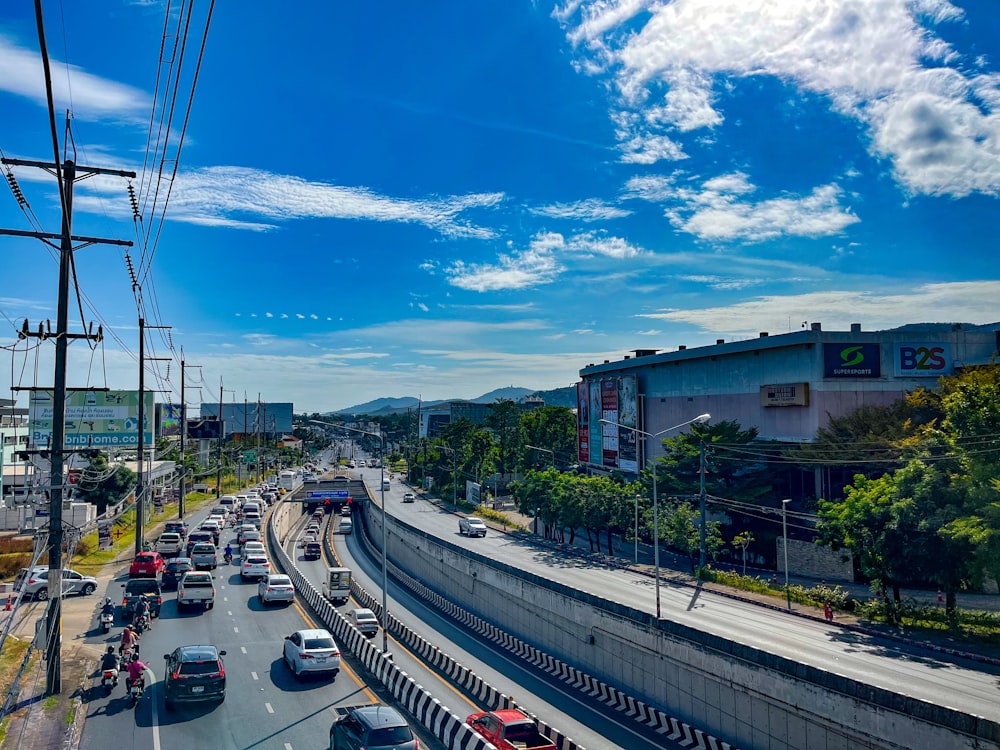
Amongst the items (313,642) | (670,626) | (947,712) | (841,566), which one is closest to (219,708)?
(313,642)

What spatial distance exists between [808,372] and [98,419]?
221ft

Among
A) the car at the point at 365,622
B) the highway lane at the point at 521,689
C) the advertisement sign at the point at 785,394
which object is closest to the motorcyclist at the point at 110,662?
the highway lane at the point at 521,689

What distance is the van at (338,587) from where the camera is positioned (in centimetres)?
4512

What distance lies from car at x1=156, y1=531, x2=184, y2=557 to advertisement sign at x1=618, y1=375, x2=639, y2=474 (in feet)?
131

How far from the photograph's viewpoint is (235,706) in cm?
2177

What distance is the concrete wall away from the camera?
17000mm

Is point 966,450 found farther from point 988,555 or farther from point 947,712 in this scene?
point 947,712

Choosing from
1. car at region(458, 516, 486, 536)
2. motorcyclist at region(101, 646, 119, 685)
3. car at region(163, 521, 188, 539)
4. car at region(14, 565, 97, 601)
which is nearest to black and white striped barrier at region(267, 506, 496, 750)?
motorcyclist at region(101, 646, 119, 685)

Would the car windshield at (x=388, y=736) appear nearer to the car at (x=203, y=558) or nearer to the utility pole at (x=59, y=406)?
the utility pole at (x=59, y=406)

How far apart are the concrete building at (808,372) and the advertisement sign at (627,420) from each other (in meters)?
0.23

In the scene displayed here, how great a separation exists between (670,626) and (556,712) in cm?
484

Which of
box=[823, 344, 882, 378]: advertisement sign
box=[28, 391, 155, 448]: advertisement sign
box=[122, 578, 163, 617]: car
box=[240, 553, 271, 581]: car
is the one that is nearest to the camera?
box=[122, 578, 163, 617]: car

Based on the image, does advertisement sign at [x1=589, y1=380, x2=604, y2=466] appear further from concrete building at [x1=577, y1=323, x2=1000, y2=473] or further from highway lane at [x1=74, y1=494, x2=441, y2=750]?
highway lane at [x1=74, y1=494, x2=441, y2=750]

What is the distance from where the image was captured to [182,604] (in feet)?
116
